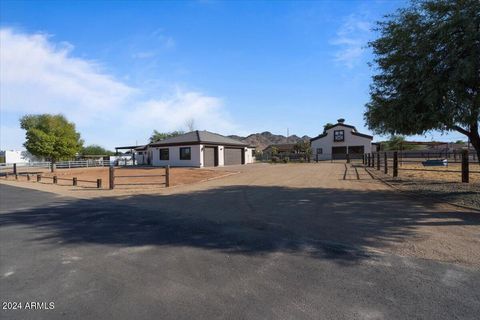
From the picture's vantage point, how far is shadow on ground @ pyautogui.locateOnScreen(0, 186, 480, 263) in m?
5.99

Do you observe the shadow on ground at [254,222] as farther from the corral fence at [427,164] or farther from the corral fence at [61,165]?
the corral fence at [61,165]

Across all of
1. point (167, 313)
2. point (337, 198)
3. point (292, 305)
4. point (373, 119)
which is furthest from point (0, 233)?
point (373, 119)

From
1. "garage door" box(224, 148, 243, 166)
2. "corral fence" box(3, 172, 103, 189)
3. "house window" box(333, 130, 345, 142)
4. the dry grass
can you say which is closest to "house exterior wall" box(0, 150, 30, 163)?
the dry grass

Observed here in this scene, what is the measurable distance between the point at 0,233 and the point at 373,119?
11668 millimetres

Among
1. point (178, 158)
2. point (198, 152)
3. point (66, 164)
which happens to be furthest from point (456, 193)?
point (66, 164)

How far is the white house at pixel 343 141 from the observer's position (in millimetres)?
55438

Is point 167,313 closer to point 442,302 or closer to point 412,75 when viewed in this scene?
point 442,302

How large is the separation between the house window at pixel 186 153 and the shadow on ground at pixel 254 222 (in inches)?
933

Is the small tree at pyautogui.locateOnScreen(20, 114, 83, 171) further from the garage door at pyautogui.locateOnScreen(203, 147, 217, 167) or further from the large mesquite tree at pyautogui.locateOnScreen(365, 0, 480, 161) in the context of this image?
the large mesquite tree at pyautogui.locateOnScreen(365, 0, 480, 161)

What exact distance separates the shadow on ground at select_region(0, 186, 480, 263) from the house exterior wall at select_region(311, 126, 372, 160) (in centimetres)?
4502

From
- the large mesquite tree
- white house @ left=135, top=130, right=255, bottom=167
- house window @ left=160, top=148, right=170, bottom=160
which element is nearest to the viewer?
the large mesquite tree

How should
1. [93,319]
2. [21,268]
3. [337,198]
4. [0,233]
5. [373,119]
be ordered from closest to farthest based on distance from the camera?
[93,319] → [21,268] → [0,233] → [337,198] → [373,119]

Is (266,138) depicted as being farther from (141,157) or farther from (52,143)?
(52,143)

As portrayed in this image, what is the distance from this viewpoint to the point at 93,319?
3475 mm
